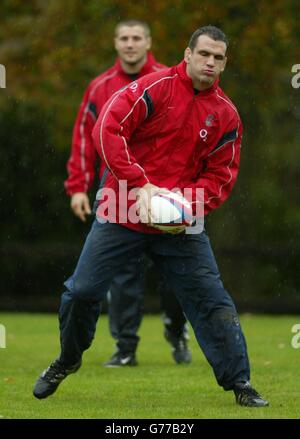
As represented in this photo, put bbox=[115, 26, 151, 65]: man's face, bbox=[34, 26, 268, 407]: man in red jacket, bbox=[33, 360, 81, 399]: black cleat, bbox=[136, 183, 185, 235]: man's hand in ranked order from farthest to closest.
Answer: bbox=[115, 26, 151, 65]: man's face
bbox=[33, 360, 81, 399]: black cleat
bbox=[34, 26, 268, 407]: man in red jacket
bbox=[136, 183, 185, 235]: man's hand

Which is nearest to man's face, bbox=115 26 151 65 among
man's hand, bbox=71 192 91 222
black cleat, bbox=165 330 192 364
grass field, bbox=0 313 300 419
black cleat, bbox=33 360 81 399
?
man's hand, bbox=71 192 91 222

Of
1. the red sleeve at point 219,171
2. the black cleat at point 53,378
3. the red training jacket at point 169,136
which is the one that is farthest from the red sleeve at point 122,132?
the black cleat at point 53,378

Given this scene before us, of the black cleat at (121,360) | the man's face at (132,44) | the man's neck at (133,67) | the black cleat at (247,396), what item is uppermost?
the man's face at (132,44)

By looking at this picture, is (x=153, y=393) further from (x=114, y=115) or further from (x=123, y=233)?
(x=114, y=115)

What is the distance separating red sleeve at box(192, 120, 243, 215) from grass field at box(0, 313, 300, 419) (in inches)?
46.4

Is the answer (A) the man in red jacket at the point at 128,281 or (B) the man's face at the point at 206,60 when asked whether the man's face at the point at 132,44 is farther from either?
(B) the man's face at the point at 206,60

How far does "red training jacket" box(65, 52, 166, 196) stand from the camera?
9367mm

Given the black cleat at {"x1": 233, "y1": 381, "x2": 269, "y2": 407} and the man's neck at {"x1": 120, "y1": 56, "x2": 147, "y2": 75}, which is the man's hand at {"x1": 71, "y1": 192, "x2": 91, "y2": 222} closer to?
the man's neck at {"x1": 120, "y1": 56, "x2": 147, "y2": 75}

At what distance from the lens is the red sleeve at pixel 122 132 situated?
6633 mm

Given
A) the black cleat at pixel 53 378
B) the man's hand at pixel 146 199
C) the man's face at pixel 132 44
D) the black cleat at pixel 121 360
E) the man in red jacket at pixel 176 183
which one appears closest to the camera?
the man's hand at pixel 146 199

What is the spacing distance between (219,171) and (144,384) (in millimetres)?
1724

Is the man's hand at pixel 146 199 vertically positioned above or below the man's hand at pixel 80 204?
above

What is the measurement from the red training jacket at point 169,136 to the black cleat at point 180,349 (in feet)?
8.11
